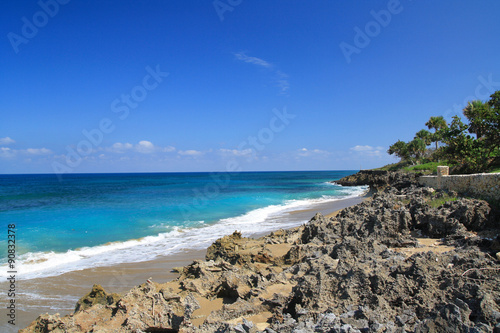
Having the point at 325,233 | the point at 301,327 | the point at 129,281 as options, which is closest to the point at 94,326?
the point at 301,327

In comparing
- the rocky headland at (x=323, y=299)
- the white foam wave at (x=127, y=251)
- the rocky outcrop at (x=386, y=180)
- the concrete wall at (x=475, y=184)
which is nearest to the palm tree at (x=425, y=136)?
the rocky outcrop at (x=386, y=180)

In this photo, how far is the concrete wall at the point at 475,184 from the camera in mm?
11438

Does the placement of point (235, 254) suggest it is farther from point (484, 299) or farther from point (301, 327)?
point (484, 299)

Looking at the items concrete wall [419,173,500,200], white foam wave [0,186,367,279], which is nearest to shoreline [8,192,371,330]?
white foam wave [0,186,367,279]

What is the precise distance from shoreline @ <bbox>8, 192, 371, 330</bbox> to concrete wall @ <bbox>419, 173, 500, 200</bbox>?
1194 centimetres

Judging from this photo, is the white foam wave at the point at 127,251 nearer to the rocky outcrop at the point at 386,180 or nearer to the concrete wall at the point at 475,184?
the concrete wall at the point at 475,184

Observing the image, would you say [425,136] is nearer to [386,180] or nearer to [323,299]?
[386,180]

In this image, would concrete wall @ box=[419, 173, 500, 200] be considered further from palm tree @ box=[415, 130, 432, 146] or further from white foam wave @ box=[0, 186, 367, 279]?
palm tree @ box=[415, 130, 432, 146]

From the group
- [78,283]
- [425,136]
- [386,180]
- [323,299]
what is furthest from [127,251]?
[425,136]

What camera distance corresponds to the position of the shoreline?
274 inches

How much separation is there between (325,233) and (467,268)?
463 centimetres

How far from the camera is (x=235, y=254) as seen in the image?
8.43m

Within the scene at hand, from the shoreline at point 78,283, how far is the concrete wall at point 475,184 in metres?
11.9

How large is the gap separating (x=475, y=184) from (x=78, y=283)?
16175 millimetres
